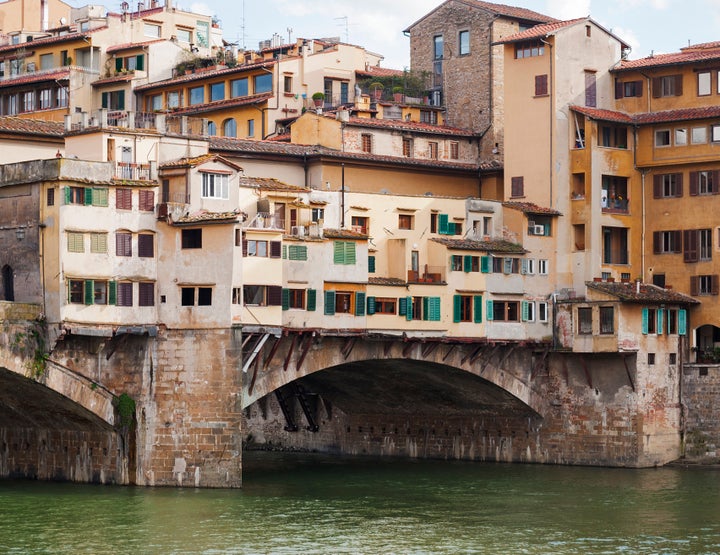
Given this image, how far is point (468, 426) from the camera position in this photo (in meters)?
86.0

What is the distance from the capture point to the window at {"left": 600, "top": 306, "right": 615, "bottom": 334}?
265 feet

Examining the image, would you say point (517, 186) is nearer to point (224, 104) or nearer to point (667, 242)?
point (667, 242)

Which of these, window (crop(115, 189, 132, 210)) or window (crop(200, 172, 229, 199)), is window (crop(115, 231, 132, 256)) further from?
window (crop(200, 172, 229, 199))

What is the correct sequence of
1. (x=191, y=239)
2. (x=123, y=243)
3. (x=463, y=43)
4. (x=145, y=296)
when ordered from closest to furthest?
(x=123, y=243), (x=145, y=296), (x=191, y=239), (x=463, y=43)

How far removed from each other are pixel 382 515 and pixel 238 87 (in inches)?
1391

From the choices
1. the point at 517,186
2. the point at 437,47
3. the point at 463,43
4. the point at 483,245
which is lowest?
the point at 483,245

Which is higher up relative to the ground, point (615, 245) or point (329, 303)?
point (615, 245)

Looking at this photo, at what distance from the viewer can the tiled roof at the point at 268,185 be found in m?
72.8

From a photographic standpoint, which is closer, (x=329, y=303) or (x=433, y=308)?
(x=329, y=303)

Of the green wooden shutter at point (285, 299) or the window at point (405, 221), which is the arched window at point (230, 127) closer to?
the window at point (405, 221)

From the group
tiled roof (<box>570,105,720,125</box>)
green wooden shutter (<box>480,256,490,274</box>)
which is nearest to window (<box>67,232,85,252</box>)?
green wooden shutter (<box>480,256,490,274</box>)

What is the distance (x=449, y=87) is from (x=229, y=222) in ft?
89.9

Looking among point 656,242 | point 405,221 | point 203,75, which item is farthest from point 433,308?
point 203,75

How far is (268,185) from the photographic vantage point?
73375 millimetres
